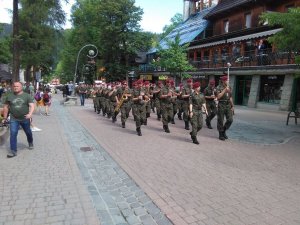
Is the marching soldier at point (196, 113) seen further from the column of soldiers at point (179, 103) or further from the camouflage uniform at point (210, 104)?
the camouflage uniform at point (210, 104)

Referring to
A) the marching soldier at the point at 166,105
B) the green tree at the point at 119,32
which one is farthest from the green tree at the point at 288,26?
the green tree at the point at 119,32

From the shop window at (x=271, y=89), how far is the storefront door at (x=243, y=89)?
1684 mm

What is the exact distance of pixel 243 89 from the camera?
30016mm

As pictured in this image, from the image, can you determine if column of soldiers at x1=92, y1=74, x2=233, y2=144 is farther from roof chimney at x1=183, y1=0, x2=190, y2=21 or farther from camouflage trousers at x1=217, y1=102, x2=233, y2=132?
roof chimney at x1=183, y1=0, x2=190, y2=21

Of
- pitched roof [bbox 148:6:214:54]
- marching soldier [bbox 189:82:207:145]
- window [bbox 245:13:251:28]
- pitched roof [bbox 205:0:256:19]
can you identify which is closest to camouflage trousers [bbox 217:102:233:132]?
marching soldier [bbox 189:82:207:145]

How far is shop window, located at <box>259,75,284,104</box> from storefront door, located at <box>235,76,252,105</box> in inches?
66.3

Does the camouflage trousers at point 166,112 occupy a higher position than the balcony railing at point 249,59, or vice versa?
the balcony railing at point 249,59

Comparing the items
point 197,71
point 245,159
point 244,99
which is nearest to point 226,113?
point 245,159

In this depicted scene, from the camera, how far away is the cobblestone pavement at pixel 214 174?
4.83 meters

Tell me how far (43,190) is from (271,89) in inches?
953

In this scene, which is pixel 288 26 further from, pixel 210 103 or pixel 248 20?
pixel 248 20

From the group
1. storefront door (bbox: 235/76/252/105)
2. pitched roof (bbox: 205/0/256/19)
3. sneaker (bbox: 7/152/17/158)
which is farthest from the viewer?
pitched roof (bbox: 205/0/256/19)

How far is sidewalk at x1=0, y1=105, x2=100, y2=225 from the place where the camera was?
14.9 feet

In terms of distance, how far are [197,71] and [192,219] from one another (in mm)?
31712
